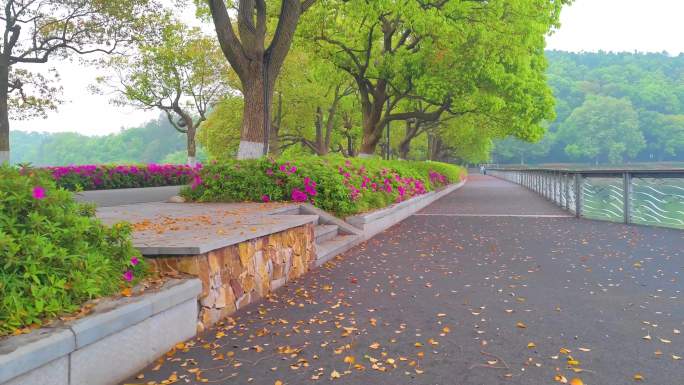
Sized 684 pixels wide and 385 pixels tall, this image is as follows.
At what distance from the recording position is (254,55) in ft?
38.8

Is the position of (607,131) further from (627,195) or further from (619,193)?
(627,195)

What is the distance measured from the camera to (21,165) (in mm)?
3914

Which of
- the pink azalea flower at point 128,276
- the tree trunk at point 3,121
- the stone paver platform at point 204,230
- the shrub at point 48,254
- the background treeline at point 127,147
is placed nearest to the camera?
the shrub at point 48,254

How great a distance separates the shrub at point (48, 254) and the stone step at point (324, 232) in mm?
4467

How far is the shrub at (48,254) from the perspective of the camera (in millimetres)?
2873

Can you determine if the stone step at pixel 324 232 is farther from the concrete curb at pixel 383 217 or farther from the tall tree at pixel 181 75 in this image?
the tall tree at pixel 181 75

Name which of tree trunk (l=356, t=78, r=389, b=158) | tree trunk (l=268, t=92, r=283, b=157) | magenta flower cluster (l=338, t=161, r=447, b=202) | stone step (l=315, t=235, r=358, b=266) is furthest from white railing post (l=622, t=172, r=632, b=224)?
tree trunk (l=268, t=92, r=283, b=157)

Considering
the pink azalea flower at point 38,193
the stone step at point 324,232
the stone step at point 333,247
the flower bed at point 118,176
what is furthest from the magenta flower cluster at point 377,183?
the pink azalea flower at point 38,193

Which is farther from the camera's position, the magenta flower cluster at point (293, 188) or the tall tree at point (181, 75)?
the tall tree at point (181, 75)

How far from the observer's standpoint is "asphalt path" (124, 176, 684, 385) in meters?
3.40

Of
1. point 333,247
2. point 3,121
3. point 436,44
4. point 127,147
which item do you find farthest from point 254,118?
point 127,147

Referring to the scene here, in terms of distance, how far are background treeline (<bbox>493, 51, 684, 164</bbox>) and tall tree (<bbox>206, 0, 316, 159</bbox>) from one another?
302 feet

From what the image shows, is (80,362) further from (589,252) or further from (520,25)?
(520,25)

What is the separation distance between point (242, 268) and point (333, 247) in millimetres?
3086
